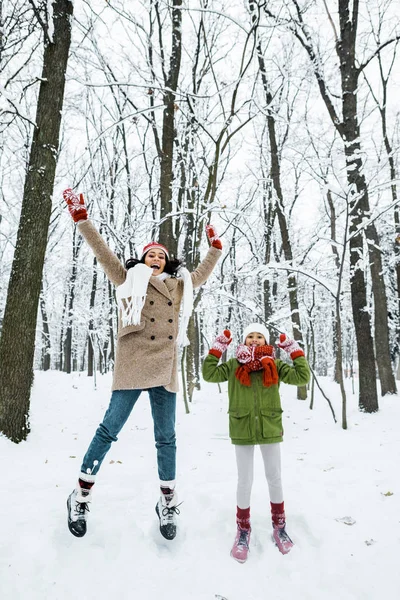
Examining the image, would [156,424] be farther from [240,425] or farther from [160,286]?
[160,286]

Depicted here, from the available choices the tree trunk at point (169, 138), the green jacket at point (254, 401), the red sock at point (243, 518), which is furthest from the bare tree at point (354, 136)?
the red sock at point (243, 518)

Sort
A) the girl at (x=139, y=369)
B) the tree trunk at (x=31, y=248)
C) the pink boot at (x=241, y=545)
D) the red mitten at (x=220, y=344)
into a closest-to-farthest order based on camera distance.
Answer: the pink boot at (x=241, y=545)
the girl at (x=139, y=369)
the red mitten at (x=220, y=344)
the tree trunk at (x=31, y=248)

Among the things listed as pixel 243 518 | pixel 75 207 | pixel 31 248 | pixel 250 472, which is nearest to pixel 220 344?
pixel 250 472

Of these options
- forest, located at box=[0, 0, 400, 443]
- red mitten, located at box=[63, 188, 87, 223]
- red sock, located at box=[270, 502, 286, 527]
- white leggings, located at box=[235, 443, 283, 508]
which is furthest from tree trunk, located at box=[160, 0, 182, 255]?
red sock, located at box=[270, 502, 286, 527]

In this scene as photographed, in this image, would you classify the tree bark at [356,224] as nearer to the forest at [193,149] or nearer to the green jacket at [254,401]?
the forest at [193,149]

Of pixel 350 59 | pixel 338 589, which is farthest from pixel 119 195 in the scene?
pixel 338 589

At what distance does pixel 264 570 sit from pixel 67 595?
1.13 meters

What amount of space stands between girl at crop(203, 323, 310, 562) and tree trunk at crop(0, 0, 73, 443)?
2.75 metres

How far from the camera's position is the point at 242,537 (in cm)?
242

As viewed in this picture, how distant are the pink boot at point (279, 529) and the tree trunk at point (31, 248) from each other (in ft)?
10.0

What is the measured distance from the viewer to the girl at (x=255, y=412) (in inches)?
98.3

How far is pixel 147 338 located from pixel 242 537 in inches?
57.1

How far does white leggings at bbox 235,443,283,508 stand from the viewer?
251 cm

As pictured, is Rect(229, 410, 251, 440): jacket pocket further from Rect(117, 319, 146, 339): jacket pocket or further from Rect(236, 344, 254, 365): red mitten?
Rect(117, 319, 146, 339): jacket pocket
